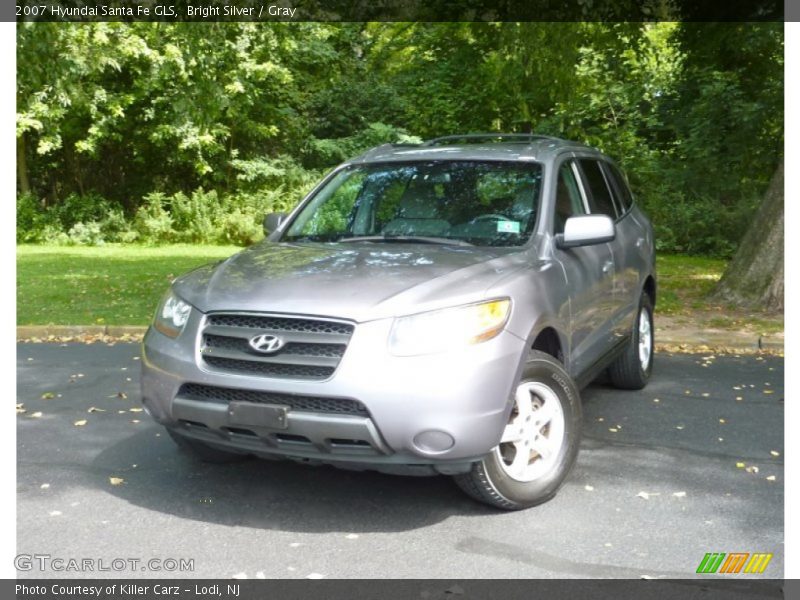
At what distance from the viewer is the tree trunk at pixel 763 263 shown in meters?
10.9

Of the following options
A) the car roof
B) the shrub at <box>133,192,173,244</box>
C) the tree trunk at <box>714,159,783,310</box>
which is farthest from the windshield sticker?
the shrub at <box>133,192,173,244</box>

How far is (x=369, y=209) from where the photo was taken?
5617 millimetres

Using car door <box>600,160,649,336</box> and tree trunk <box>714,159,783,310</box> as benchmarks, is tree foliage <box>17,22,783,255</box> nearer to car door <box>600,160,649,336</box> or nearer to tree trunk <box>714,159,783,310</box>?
tree trunk <box>714,159,783,310</box>

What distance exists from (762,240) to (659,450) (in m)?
6.37

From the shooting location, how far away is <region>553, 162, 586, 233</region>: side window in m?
5.41

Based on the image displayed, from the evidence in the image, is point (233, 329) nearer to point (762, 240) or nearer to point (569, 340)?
point (569, 340)

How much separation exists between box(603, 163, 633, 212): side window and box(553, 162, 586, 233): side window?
1270mm

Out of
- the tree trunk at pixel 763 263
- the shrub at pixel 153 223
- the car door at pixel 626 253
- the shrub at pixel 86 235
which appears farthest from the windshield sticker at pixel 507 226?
the shrub at pixel 86 235

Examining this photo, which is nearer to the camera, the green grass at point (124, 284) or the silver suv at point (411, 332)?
the silver suv at point (411, 332)

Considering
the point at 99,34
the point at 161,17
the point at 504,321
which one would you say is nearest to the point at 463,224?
the point at 504,321

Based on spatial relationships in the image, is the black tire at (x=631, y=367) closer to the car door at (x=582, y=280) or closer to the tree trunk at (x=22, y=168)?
the car door at (x=582, y=280)

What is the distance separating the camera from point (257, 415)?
4086 millimetres

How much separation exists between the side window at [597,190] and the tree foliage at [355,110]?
25.1ft
